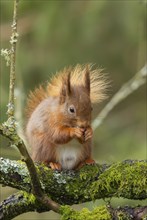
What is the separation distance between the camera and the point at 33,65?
8.12 metres

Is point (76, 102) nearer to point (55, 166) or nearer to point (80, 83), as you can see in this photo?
point (80, 83)

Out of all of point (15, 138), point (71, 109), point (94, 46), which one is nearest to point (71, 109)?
point (71, 109)

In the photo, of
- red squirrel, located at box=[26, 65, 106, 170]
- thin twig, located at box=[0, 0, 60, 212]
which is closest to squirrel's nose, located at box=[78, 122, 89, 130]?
red squirrel, located at box=[26, 65, 106, 170]

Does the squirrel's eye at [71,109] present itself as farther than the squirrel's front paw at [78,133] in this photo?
Yes

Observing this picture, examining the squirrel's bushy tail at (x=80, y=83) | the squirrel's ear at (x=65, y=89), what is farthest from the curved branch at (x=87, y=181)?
the squirrel's bushy tail at (x=80, y=83)

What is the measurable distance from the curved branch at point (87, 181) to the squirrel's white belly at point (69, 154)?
27 centimetres

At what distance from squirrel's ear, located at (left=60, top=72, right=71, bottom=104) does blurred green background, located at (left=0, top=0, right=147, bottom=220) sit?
2.33 meters

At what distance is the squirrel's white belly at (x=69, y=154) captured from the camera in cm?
431

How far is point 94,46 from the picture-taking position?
866cm

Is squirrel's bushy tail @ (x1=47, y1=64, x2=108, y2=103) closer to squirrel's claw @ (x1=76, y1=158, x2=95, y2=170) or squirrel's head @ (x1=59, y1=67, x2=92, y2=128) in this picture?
squirrel's head @ (x1=59, y1=67, x2=92, y2=128)

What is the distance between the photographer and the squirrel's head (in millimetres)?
4414

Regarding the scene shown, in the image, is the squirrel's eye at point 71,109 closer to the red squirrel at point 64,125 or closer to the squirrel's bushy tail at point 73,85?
the red squirrel at point 64,125

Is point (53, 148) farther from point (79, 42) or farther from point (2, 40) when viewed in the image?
point (79, 42)

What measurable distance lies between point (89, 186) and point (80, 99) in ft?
2.40
